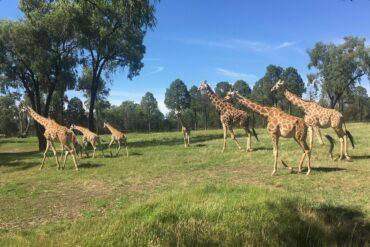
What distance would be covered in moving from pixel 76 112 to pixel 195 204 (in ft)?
245

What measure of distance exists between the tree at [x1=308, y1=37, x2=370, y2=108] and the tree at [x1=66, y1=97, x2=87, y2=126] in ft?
133

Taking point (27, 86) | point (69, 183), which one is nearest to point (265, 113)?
point (69, 183)

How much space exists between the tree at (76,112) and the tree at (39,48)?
1836 inches

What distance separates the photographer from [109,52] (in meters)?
34.0

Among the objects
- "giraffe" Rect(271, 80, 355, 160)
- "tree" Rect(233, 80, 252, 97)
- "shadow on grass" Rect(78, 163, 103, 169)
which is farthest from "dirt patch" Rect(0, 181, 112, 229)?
"tree" Rect(233, 80, 252, 97)

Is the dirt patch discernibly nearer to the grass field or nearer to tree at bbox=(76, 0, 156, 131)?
the grass field

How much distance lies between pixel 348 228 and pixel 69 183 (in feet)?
32.7

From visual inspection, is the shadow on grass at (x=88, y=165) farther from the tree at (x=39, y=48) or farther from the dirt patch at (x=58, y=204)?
the tree at (x=39, y=48)

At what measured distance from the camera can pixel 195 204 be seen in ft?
33.4

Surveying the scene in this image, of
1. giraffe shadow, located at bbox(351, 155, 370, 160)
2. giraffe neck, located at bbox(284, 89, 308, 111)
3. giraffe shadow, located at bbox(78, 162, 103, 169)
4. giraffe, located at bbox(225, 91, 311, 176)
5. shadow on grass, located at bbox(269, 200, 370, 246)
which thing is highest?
giraffe neck, located at bbox(284, 89, 308, 111)

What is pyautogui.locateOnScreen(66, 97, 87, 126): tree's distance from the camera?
80.6 metres

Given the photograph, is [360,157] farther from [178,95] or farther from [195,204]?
[178,95]

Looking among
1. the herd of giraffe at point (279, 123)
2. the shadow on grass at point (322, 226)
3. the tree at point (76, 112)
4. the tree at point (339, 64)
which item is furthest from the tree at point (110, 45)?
the tree at point (76, 112)

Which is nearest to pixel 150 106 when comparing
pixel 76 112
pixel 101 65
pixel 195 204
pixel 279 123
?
pixel 76 112
